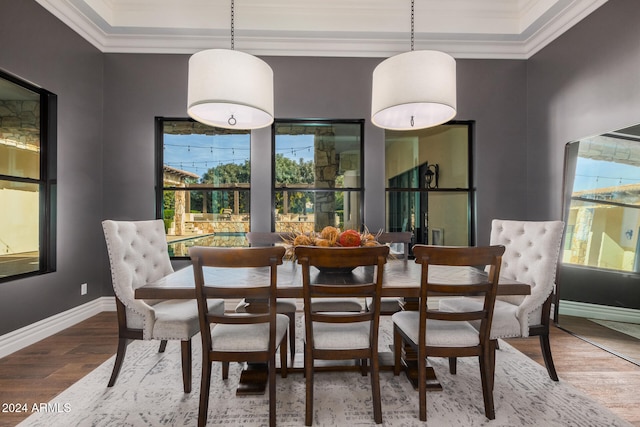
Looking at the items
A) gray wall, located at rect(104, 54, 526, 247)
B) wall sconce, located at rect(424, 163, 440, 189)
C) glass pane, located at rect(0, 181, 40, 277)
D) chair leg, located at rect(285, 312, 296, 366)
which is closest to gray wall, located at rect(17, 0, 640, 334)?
gray wall, located at rect(104, 54, 526, 247)

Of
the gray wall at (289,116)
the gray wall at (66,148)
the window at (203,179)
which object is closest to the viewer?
the gray wall at (66,148)

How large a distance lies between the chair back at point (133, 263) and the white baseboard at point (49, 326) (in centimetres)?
139

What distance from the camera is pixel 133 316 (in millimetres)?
2047

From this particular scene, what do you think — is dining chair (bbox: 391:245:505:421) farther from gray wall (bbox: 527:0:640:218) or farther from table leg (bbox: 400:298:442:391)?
gray wall (bbox: 527:0:640:218)

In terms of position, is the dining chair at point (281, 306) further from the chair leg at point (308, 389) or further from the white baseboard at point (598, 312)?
the white baseboard at point (598, 312)

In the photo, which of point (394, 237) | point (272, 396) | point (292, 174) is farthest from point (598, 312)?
point (292, 174)

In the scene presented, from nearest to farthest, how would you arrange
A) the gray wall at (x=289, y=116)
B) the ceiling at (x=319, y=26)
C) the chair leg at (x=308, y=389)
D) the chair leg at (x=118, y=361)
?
the chair leg at (x=308, y=389)
the chair leg at (x=118, y=361)
the gray wall at (x=289, y=116)
the ceiling at (x=319, y=26)

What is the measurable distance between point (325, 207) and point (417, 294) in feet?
7.99

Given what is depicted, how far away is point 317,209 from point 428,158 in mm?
1534

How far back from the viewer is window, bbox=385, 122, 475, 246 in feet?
13.5

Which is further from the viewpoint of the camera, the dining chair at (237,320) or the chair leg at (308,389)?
the chair leg at (308,389)

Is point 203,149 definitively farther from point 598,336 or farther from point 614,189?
point 598,336

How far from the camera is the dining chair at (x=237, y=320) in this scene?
62.6 inches

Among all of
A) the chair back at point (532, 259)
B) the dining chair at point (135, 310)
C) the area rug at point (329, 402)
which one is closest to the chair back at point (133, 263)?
the dining chair at point (135, 310)
